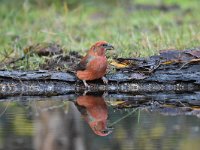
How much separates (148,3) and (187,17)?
1984 millimetres

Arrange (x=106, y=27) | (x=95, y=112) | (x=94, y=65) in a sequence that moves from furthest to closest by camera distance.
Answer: (x=106, y=27) < (x=94, y=65) < (x=95, y=112)

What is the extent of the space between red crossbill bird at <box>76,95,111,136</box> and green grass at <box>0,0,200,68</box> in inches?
57.1

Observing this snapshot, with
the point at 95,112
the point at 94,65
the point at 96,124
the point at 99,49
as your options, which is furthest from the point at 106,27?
the point at 96,124

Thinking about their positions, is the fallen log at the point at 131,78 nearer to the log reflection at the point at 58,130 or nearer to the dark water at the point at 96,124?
the dark water at the point at 96,124

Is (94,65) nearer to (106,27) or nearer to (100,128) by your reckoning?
(100,128)

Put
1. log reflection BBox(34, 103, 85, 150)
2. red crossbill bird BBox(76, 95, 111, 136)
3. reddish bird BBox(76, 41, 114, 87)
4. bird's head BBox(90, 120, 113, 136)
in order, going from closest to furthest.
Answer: log reflection BBox(34, 103, 85, 150) < bird's head BBox(90, 120, 113, 136) < red crossbill bird BBox(76, 95, 111, 136) < reddish bird BBox(76, 41, 114, 87)

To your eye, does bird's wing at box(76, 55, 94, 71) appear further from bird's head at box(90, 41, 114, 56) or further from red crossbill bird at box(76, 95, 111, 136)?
red crossbill bird at box(76, 95, 111, 136)

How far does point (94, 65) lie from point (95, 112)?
126cm

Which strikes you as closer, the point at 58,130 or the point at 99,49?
the point at 58,130

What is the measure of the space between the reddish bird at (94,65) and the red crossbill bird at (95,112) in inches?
12.8

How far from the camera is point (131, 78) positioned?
830cm

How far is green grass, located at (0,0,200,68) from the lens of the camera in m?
10.1

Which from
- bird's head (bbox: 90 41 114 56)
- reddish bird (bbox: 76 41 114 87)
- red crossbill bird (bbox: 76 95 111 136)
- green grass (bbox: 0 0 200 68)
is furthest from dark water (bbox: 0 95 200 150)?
green grass (bbox: 0 0 200 68)

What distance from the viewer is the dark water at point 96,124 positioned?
18.9ft
